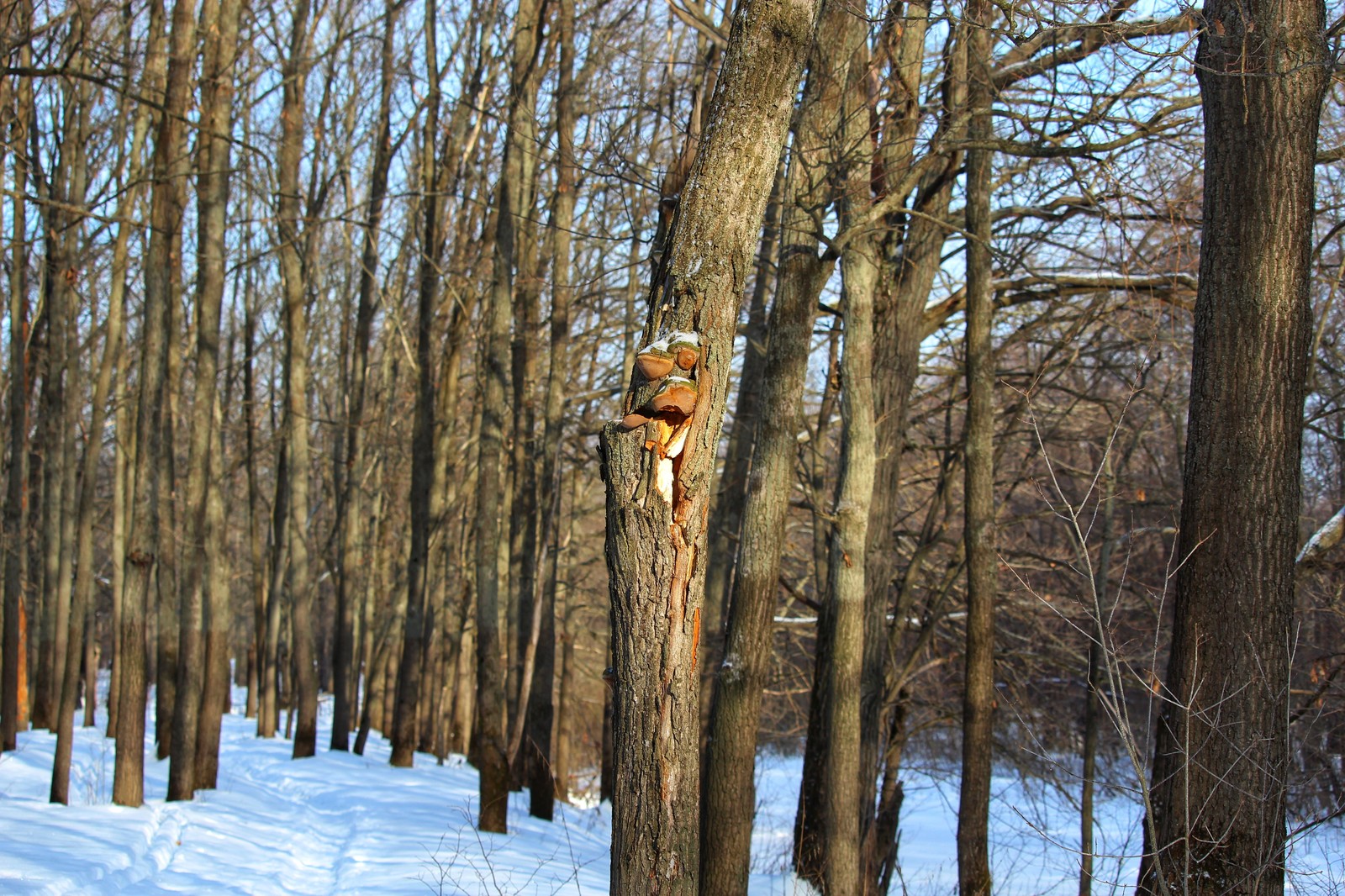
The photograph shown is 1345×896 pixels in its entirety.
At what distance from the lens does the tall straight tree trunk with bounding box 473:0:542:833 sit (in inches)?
397

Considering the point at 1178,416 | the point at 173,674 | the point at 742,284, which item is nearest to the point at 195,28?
the point at 173,674

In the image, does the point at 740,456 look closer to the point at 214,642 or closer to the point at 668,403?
the point at 214,642

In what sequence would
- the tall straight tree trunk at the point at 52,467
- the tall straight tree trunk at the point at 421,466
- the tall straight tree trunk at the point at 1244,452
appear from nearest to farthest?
1. the tall straight tree trunk at the point at 1244,452
2. the tall straight tree trunk at the point at 421,466
3. the tall straight tree trunk at the point at 52,467

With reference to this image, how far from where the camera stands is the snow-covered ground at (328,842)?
7078 mm

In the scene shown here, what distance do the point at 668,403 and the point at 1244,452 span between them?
3210 millimetres

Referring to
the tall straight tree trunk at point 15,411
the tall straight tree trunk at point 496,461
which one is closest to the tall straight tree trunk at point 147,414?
the tall straight tree trunk at point 496,461

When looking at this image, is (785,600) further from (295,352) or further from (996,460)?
(295,352)

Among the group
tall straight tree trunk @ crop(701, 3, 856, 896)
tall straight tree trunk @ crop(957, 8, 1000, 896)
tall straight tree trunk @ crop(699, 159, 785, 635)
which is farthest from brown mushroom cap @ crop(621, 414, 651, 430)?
tall straight tree trunk @ crop(699, 159, 785, 635)

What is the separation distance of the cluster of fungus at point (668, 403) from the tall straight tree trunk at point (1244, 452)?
8.94ft

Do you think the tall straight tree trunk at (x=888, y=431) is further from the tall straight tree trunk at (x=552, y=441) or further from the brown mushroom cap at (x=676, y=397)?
the brown mushroom cap at (x=676, y=397)

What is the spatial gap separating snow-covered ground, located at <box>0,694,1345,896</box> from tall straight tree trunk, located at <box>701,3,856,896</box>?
1.15 m

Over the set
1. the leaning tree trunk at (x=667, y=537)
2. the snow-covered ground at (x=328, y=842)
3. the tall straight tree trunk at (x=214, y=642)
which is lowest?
the snow-covered ground at (x=328, y=842)

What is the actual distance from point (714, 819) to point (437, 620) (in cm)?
2121

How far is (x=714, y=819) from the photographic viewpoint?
20.9 feet
